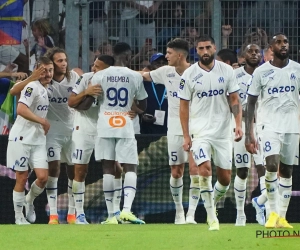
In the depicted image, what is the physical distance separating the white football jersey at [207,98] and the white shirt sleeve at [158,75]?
A: 2190 millimetres

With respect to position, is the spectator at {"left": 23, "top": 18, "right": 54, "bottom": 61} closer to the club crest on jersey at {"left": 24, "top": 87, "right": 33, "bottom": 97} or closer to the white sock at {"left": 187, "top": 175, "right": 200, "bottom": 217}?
the club crest on jersey at {"left": 24, "top": 87, "right": 33, "bottom": 97}

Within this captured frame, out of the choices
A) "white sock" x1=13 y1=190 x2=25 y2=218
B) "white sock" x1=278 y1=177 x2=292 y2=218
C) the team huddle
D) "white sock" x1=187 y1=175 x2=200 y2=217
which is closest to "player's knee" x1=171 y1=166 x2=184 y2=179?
the team huddle

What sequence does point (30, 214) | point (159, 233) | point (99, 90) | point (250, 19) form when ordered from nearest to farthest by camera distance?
1. point (159, 233)
2. point (99, 90)
3. point (30, 214)
4. point (250, 19)

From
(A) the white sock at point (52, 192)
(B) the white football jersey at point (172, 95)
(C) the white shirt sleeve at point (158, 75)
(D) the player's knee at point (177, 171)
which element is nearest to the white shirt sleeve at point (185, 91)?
(B) the white football jersey at point (172, 95)

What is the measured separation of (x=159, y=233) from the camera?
42.3ft

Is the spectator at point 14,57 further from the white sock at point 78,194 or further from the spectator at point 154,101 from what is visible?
the white sock at point 78,194

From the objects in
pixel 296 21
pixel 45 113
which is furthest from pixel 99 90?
pixel 296 21

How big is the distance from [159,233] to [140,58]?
521cm

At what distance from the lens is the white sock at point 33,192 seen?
15.6 metres

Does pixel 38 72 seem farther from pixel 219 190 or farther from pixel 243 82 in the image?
pixel 219 190

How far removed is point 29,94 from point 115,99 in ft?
3.81

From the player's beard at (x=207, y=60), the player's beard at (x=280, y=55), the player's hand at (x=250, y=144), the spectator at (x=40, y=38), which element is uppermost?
the spectator at (x=40, y=38)

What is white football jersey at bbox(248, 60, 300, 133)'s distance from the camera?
13.3 meters

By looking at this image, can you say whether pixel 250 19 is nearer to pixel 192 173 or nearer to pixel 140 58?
pixel 140 58
